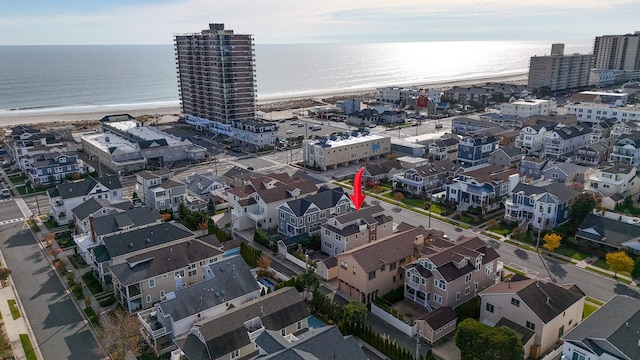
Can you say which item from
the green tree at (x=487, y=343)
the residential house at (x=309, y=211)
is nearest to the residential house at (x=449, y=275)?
the green tree at (x=487, y=343)

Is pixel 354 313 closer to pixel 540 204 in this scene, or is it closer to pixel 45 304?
pixel 45 304

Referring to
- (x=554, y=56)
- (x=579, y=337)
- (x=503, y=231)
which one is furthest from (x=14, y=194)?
(x=554, y=56)

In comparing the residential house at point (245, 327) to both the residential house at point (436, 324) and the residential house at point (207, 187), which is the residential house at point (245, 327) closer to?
the residential house at point (436, 324)

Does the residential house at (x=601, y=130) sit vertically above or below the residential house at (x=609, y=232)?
above

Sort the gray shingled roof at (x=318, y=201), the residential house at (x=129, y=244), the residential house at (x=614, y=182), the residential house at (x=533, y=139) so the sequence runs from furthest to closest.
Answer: the residential house at (x=533, y=139)
the residential house at (x=614, y=182)
the gray shingled roof at (x=318, y=201)
the residential house at (x=129, y=244)

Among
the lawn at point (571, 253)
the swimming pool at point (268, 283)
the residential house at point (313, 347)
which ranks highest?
the residential house at point (313, 347)

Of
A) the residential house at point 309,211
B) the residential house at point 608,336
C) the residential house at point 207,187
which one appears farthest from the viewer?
the residential house at point 207,187
